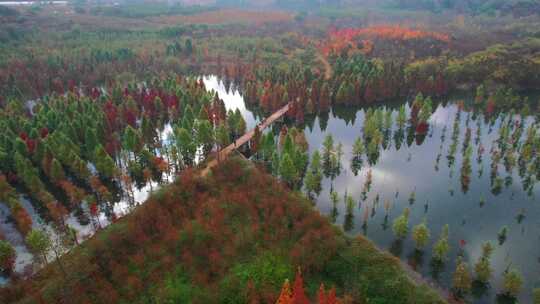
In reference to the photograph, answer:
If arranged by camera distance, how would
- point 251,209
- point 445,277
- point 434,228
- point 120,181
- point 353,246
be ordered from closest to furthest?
point 353,246 < point 445,277 < point 251,209 < point 434,228 < point 120,181

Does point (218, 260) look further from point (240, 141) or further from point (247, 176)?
point (240, 141)

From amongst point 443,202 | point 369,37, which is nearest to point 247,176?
point 443,202

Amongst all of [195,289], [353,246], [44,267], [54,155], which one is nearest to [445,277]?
[353,246]

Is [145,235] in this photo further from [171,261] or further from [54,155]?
[54,155]

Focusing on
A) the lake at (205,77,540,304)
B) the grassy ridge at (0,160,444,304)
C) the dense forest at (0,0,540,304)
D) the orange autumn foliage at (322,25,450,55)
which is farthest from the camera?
the orange autumn foliage at (322,25,450,55)

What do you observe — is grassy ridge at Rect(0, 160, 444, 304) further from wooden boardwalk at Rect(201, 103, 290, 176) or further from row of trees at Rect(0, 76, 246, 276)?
wooden boardwalk at Rect(201, 103, 290, 176)

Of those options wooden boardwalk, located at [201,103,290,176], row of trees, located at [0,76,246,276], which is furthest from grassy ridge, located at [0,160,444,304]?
wooden boardwalk, located at [201,103,290,176]
